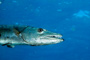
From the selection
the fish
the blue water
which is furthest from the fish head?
the blue water

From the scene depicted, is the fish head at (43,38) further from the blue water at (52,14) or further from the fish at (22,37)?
the blue water at (52,14)

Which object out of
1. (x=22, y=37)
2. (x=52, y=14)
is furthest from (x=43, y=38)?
(x=52, y=14)

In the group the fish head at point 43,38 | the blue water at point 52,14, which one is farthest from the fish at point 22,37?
the blue water at point 52,14

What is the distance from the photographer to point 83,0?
71.9 feet

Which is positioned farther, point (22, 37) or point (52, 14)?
point (52, 14)

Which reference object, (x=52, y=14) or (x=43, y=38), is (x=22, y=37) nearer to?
(x=43, y=38)

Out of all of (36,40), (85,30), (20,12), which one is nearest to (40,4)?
(20,12)

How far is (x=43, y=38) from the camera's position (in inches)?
95.4

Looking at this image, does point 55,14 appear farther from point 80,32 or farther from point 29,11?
point 80,32

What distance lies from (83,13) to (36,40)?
947 inches

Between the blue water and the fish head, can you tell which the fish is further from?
the blue water

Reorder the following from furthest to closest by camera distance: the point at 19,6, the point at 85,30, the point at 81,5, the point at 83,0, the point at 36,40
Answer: the point at 85,30 < the point at 19,6 < the point at 81,5 < the point at 83,0 < the point at 36,40

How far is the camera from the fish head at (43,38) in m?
2.39

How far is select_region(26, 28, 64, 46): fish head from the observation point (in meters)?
2.39
